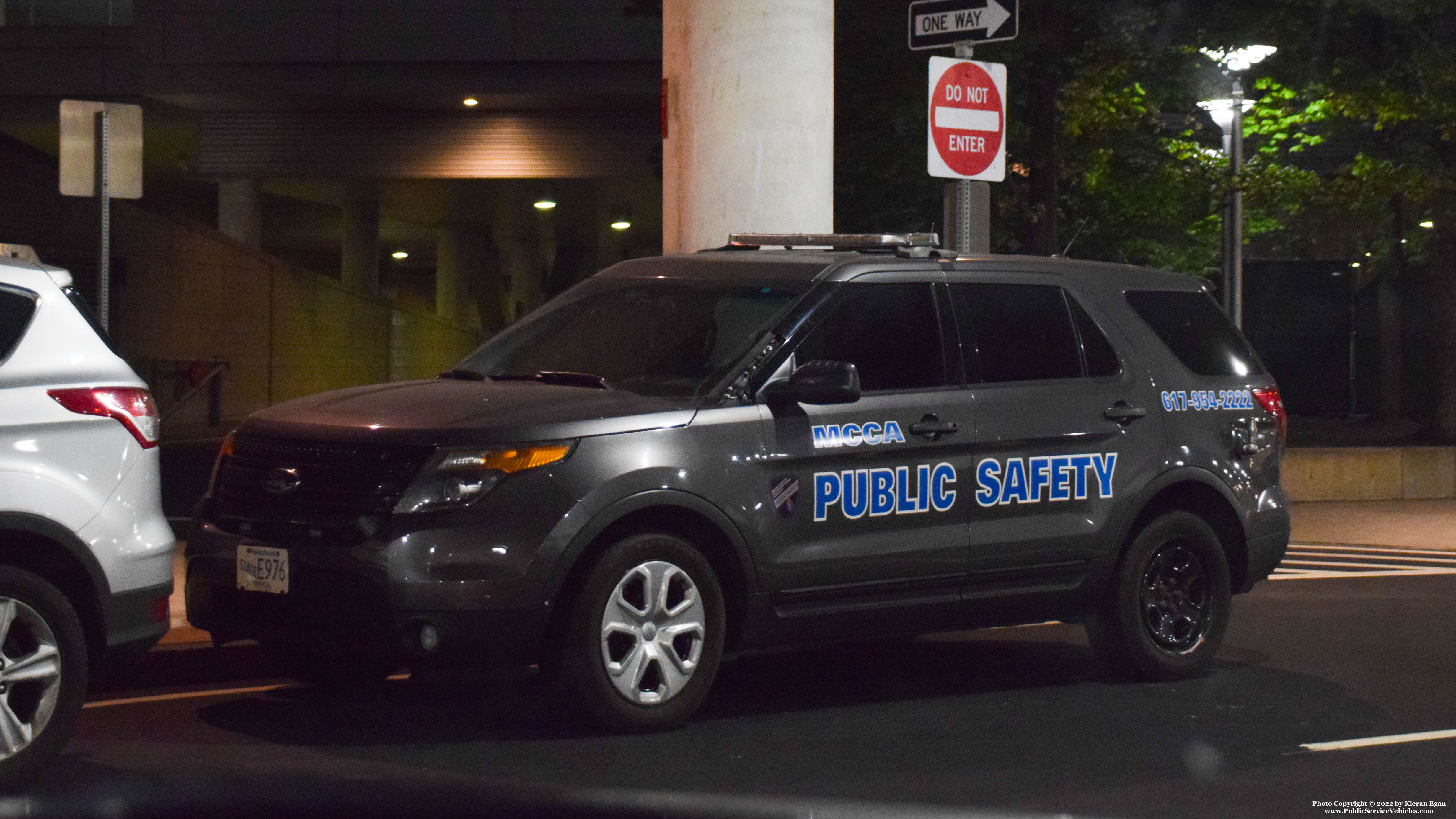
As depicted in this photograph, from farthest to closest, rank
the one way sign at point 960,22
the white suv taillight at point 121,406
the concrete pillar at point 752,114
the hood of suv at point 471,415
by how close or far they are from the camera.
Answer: the concrete pillar at point 752,114, the one way sign at point 960,22, the hood of suv at point 471,415, the white suv taillight at point 121,406

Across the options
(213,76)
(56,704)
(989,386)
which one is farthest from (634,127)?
(56,704)

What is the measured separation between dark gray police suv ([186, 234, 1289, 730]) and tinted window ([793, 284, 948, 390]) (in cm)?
1

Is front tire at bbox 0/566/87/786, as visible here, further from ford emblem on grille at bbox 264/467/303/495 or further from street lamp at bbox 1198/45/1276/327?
street lamp at bbox 1198/45/1276/327

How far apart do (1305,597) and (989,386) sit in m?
4.84

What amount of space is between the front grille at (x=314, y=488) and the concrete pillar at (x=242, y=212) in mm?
28899

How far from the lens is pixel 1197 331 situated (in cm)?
898

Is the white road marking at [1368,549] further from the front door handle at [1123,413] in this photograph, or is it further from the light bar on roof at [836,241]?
the light bar on roof at [836,241]

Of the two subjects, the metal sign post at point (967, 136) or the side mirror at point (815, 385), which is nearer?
the side mirror at point (815, 385)

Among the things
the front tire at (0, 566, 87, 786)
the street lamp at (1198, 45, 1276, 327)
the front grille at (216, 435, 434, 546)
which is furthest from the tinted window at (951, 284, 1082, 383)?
the street lamp at (1198, 45, 1276, 327)

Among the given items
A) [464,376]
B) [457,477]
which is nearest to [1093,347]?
[464,376]

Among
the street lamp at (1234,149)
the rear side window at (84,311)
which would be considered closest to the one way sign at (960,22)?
the rear side window at (84,311)

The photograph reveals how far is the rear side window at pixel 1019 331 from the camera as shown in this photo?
8.04 meters

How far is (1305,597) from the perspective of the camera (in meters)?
12.0

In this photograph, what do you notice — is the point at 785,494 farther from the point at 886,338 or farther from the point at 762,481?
the point at 886,338
